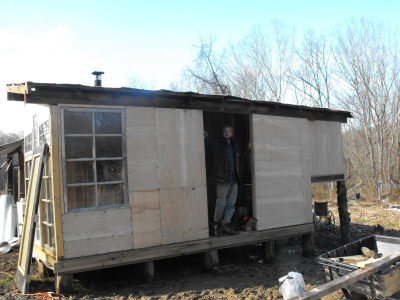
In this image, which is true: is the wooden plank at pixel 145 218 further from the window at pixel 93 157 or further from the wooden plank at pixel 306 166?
the wooden plank at pixel 306 166

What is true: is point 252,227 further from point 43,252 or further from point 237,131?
point 43,252

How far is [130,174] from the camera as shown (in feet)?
17.2

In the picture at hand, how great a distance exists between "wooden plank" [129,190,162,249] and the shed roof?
1520mm

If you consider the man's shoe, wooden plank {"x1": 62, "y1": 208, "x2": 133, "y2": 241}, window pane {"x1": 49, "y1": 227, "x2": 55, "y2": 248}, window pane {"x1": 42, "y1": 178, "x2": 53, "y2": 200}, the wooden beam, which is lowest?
the man's shoe

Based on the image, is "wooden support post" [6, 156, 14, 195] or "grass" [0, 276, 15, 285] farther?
"wooden support post" [6, 156, 14, 195]

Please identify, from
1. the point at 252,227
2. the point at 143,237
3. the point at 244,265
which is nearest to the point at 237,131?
the point at 252,227

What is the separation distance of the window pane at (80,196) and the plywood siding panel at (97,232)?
0.14 meters

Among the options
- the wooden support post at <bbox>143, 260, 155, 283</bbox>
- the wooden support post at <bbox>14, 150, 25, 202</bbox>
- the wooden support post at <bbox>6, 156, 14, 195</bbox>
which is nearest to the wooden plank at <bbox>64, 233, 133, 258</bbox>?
the wooden support post at <bbox>143, 260, 155, 283</bbox>

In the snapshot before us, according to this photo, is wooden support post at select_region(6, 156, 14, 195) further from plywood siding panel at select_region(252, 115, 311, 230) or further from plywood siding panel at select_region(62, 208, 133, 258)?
plywood siding panel at select_region(252, 115, 311, 230)

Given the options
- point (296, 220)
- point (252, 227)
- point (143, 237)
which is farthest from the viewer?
point (296, 220)

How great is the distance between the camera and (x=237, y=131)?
27.5 ft

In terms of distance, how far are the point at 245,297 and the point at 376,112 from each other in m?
18.8

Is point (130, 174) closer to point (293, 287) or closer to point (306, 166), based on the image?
point (293, 287)

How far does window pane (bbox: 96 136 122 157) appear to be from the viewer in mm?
5070
